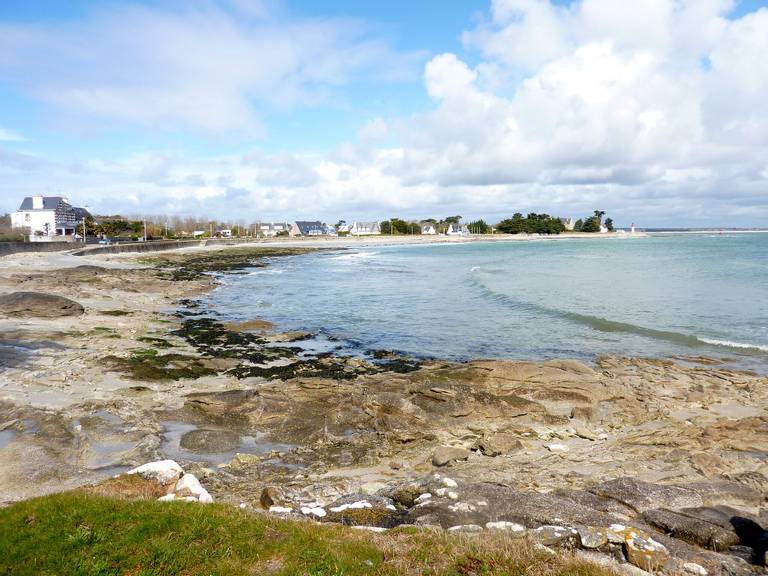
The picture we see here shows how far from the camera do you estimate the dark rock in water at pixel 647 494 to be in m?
8.46

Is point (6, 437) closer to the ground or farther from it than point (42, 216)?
closer to the ground

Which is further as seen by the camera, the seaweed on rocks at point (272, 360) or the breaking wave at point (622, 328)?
the breaking wave at point (622, 328)

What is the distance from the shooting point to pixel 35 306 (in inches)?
971

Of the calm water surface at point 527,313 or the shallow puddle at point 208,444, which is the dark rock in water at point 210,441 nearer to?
the shallow puddle at point 208,444

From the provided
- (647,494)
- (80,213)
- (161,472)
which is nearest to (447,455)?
(647,494)

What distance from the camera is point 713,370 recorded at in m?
18.2

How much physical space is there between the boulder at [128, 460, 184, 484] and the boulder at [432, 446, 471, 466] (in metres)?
5.36

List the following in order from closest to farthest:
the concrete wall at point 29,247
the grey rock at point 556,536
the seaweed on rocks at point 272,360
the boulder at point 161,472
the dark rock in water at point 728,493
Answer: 1. the grey rock at point 556,536
2. the boulder at point 161,472
3. the dark rock in water at point 728,493
4. the seaweed on rocks at point 272,360
5. the concrete wall at point 29,247

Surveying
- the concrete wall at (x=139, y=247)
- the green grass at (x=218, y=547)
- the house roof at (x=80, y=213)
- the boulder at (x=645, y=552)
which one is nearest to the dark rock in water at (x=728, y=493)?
the boulder at (x=645, y=552)

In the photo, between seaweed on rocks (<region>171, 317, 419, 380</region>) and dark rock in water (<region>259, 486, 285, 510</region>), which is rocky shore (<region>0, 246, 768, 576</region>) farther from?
seaweed on rocks (<region>171, 317, 419, 380</region>)

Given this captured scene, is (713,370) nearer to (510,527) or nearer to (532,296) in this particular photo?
(510,527)

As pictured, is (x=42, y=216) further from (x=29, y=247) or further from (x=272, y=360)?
(x=272, y=360)

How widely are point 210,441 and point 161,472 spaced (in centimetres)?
360

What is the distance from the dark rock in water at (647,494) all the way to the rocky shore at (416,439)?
37 mm
